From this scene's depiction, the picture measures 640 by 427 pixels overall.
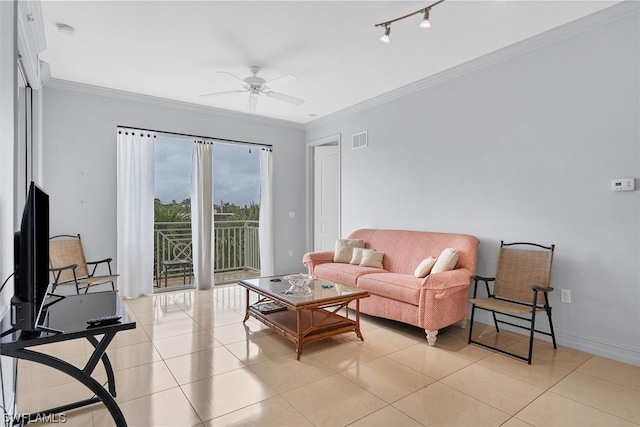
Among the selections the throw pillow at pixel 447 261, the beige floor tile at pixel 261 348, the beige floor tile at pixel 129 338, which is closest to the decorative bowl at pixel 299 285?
the beige floor tile at pixel 261 348

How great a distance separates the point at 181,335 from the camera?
3.44 meters

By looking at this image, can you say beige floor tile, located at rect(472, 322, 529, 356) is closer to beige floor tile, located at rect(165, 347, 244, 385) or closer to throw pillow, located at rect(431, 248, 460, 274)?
throw pillow, located at rect(431, 248, 460, 274)

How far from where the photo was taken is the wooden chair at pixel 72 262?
13.4 feet

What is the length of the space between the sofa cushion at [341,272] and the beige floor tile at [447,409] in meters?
1.70

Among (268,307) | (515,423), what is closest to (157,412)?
(268,307)

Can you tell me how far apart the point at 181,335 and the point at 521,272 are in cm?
337

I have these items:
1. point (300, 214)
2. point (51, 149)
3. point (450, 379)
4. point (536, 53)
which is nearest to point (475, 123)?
point (536, 53)

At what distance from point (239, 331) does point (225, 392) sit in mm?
1193

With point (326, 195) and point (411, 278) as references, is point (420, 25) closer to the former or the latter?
point (411, 278)

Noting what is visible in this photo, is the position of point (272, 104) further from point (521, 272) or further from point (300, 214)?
point (521, 272)

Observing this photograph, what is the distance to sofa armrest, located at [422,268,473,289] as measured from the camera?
320 centimetres

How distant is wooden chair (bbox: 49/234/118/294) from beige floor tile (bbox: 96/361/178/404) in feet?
6.15

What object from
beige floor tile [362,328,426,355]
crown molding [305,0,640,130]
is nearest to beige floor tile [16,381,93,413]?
beige floor tile [362,328,426,355]

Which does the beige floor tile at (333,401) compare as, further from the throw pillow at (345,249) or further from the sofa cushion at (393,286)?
the throw pillow at (345,249)
